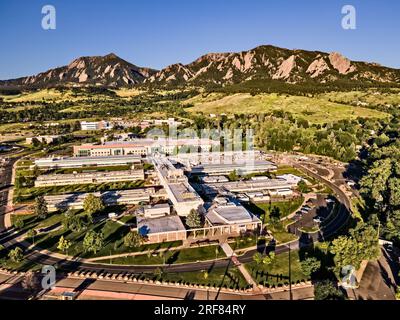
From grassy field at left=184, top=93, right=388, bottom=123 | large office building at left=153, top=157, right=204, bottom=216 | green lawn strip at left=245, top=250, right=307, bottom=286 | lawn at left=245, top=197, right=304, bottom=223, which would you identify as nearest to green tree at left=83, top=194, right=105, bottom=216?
large office building at left=153, top=157, right=204, bottom=216

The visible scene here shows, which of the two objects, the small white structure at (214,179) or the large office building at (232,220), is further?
the small white structure at (214,179)

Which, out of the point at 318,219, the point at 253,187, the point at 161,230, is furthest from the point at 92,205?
the point at 318,219

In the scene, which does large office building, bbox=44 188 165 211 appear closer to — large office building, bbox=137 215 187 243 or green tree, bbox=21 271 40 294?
large office building, bbox=137 215 187 243

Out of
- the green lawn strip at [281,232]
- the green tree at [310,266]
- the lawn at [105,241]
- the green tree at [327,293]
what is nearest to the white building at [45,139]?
the lawn at [105,241]

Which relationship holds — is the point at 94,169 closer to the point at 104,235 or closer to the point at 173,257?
the point at 104,235

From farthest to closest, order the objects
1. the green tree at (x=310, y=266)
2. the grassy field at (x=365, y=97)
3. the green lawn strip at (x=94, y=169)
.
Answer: the grassy field at (x=365, y=97)
the green lawn strip at (x=94, y=169)
the green tree at (x=310, y=266)

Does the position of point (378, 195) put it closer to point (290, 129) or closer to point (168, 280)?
point (168, 280)

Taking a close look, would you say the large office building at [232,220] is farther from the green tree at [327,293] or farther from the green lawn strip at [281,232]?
the green tree at [327,293]
